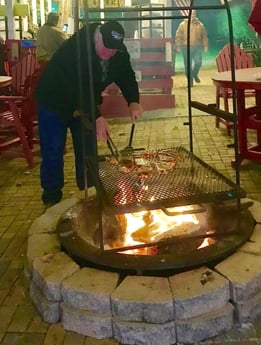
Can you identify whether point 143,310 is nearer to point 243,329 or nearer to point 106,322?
point 106,322

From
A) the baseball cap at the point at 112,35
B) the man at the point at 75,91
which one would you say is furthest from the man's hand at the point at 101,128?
the baseball cap at the point at 112,35

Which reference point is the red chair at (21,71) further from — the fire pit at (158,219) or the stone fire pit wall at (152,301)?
the stone fire pit wall at (152,301)

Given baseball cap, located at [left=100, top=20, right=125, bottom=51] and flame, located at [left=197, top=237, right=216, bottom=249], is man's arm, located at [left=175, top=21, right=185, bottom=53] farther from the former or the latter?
flame, located at [left=197, top=237, right=216, bottom=249]

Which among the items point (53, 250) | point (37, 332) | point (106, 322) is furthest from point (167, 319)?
point (53, 250)

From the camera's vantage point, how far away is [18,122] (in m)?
5.99

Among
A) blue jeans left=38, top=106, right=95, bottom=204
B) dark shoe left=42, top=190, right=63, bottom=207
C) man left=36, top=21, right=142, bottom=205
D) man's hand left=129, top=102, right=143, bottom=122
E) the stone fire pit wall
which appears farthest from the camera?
dark shoe left=42, top=190, right=63, bottom=207

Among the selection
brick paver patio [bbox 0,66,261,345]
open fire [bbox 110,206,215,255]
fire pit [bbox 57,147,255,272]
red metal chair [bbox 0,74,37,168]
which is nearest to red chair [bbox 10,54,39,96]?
red metal chair [bbox 0,74,37,168]

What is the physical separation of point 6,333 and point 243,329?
1263 mm

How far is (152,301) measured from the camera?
2562 millimetres

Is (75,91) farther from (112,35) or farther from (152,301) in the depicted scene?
(152,301)

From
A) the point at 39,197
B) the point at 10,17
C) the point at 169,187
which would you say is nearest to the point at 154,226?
the point at 169,187

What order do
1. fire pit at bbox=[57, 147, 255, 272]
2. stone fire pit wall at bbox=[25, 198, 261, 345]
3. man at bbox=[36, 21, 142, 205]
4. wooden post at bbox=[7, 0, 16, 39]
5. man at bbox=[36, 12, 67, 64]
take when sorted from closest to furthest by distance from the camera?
stone fire pit wall at bbox=[25, 198, 261, 345] < fire pit at bbox=[57, 147, 255, 272] < man at bbox=[36, 21, 142, 205] < man at bbox=[36, 12, 67, 64] < wooden post at bbox=[7, 0, 16, 39]

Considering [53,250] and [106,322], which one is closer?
[106,322]

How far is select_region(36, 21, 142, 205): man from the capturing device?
3453 mm
